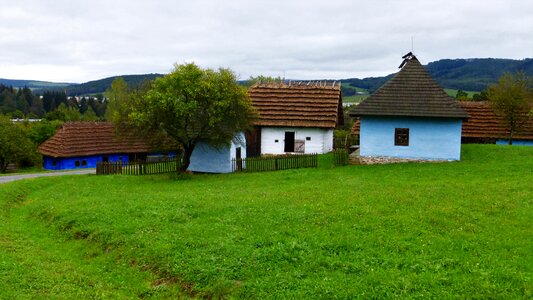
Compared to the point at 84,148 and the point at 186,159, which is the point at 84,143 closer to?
the point at 84,148

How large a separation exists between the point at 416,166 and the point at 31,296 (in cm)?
2261

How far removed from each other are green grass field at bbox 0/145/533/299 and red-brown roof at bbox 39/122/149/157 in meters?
38.9

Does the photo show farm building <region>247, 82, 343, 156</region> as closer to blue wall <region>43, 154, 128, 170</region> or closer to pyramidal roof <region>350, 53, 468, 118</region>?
pyramidal roof <region>350, 53, 468, 118</region>

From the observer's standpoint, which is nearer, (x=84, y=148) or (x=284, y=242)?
(x=284, y=242)

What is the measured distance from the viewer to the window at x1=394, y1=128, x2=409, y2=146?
100 feet

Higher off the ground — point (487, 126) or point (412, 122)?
point (412, 122)

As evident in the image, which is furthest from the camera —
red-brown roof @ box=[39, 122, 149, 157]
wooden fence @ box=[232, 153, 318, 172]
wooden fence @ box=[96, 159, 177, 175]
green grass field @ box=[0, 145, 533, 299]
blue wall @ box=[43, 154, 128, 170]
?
blue wall @ box=[43, 154, 128, 170]

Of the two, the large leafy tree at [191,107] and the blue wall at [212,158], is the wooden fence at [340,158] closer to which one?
the large leafy tree at [191,107]

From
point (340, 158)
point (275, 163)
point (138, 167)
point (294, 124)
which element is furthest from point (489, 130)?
→ point (138, 167)

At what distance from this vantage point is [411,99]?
30.6 meters

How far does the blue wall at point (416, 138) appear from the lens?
29.9m

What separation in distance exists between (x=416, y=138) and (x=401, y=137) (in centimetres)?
92

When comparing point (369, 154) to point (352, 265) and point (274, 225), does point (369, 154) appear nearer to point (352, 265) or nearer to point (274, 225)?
point (274, 225)

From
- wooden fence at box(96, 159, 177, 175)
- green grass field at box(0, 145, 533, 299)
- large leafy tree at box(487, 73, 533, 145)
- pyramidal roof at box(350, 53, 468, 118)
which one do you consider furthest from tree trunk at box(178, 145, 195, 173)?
large leafy tree at box(487, 73, 533, 145)
